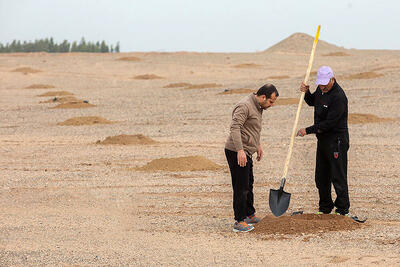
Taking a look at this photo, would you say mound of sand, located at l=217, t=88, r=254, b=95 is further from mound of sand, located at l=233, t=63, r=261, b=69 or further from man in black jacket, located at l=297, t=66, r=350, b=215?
man in black jacket, located at l=297, t=66, r=350, b=215

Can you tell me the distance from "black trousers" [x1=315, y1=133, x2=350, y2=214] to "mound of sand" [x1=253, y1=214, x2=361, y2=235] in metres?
0.20

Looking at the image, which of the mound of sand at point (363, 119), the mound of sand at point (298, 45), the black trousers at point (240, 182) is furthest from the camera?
the mound of sand at point (298, 45)

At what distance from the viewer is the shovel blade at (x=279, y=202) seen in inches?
296

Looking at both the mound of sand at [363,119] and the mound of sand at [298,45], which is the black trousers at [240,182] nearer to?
the mound of sand at [363,119]

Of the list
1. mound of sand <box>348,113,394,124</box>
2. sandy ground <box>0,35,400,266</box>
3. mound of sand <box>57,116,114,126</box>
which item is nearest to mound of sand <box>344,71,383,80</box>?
sandy ground <box>0,35,400,266</box>

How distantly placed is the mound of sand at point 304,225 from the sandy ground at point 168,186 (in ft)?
0.42

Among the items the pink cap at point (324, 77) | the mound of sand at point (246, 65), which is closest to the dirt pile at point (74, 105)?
the pink cap at point (324, 77)

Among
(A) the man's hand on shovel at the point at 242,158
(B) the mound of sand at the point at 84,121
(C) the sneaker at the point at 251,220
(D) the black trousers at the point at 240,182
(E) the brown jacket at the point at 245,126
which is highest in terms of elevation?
(E) the brown jacket at the point at 245,126

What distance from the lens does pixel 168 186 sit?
1066 centimetres

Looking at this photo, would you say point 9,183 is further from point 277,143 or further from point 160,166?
point 277,143

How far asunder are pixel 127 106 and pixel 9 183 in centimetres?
1512

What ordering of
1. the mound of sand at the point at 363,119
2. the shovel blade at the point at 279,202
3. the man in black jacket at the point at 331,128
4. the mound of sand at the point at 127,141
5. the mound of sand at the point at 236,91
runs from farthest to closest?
the mound of sand at the point at 236,91
the mound of sand at the point at 363,119
the mound of sand at the point at 127,141
the shovel blade at the point at 279,202
the man in black jacket at the point at 331,128

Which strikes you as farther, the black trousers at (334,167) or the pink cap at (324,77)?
the black trousers at (334,167)

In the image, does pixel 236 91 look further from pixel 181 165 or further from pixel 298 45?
pixel 298 45
